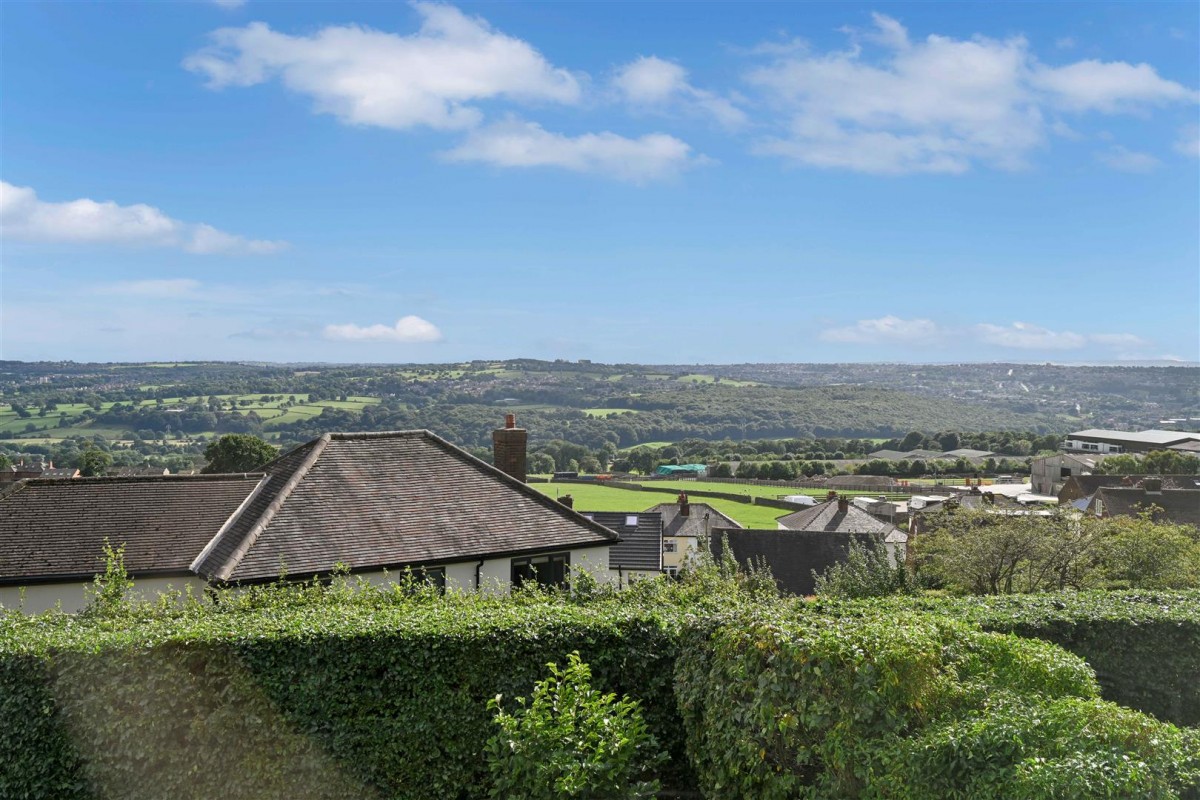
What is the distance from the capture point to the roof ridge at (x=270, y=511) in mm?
14250

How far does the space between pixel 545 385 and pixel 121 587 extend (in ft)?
545

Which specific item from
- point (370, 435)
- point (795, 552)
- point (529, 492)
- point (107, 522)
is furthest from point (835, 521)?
point (107, 522)

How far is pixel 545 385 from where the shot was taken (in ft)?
583

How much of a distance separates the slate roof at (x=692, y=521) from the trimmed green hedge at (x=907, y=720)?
4463cm

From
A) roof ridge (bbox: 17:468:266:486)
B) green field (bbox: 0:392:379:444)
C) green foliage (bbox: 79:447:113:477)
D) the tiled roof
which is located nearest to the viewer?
roof ridge (bbox: 17:468:266:486)

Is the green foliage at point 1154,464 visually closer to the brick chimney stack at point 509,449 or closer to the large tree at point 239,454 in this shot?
the large tree at point 239,454

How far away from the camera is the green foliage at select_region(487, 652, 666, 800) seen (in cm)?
704

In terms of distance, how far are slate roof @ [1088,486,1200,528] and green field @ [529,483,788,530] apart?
26.1m

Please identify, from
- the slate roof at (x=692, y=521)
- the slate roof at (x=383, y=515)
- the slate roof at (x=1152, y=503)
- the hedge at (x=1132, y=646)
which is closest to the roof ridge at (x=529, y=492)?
the slate roof at (x=383, y=515)

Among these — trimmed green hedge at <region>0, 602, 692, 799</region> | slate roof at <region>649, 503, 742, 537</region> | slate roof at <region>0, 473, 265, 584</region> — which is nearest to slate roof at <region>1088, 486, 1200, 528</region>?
slate roof at <region>649, 503, 742, 537</region>

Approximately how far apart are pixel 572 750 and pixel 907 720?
282cm

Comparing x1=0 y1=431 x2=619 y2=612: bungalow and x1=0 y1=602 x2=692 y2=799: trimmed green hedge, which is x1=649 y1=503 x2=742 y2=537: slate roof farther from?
x1=0 y1=602 x2=692 y2=799: trimmed green hedge

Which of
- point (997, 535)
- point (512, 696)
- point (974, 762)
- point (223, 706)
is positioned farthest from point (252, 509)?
point (997, 535)

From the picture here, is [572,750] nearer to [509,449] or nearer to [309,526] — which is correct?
[309,526]
